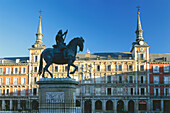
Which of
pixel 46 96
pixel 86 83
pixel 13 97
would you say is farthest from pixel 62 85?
pixel 13 97

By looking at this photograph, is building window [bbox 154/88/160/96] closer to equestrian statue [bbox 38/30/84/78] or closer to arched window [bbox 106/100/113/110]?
arched window [bbox 106/100/113/110]

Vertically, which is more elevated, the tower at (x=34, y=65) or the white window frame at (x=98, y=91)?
the tower at (x=34, y=65)

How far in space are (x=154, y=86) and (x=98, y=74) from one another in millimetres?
14971

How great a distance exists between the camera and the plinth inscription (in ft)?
57.3

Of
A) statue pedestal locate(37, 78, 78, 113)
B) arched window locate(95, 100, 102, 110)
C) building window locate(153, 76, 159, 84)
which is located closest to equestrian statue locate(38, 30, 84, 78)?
statue pedestal locate(37, 78, 78, 113)

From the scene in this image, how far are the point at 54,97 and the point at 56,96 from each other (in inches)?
6.7

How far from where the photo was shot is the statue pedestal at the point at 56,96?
56.7ft

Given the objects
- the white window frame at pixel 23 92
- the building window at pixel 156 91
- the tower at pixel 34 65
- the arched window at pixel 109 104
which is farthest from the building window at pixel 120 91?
the white window frame at pixel 23 92

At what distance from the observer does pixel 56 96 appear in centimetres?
1753

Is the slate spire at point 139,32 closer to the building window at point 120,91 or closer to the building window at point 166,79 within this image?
the building window at point 166,79

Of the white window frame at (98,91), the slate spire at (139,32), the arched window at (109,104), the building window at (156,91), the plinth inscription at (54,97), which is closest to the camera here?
the plinth inscription at (54,97)

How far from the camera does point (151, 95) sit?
5897 centimetres

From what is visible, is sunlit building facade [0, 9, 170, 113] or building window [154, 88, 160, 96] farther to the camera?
sunlit building facade [0, 9, 170, 113]

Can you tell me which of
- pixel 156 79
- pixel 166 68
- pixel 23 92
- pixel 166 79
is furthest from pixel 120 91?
pixel 23 92
